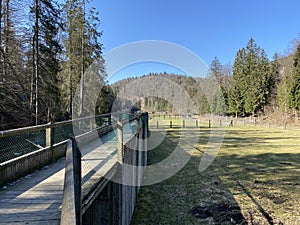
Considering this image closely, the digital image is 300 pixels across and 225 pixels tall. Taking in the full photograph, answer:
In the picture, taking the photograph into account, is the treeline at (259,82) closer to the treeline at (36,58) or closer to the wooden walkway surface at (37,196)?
the treeline at (36,58)

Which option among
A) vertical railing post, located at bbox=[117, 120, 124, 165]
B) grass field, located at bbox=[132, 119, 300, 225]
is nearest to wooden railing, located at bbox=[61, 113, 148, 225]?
vertical railing post, located at bbox=[117, 120, 124, 165]

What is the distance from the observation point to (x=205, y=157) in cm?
1120

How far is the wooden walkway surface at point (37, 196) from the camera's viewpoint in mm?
2148

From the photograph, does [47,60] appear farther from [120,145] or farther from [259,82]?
[259,82]

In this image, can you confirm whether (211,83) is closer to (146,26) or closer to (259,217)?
(146,26)

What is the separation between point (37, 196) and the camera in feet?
8.92

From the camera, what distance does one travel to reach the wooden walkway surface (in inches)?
84.6

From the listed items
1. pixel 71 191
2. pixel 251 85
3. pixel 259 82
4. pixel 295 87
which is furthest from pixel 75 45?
pixel 251 85

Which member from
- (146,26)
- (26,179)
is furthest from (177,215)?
(146,26)

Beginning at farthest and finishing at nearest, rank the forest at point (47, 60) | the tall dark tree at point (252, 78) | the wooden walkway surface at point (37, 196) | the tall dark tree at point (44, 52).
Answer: the tall dark tree at point (252, 78), the tall dark tree at point (44, 52), the forest at point (47, 60), the wooden walkway surface at point (37, 196)

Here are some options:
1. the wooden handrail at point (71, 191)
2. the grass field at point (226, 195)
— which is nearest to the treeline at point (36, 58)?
the grass field at point (226, 195)

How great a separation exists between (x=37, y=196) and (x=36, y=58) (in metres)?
10.5

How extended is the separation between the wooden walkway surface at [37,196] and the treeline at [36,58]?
770cm

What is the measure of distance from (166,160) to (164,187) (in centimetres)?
348
